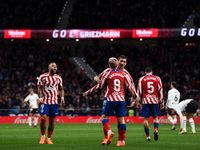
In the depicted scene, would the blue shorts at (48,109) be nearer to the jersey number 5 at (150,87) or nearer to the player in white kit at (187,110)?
the jersey number 5 at (150,87)

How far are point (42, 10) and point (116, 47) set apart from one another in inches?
338

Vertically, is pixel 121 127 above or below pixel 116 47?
below

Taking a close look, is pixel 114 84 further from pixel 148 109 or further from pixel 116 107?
pixel 148 109

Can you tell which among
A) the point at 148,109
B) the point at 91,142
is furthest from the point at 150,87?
the point at 91,142

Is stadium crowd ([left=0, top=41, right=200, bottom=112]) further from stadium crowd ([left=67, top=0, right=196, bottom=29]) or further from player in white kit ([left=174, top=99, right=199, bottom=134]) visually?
player in white kit ([left=174, top=99, right=199, bottom=134])

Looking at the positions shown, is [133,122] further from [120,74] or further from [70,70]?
[120,74]

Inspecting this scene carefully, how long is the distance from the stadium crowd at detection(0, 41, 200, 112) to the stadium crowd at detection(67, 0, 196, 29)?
2841 millimetres

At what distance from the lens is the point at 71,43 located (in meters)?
42.1

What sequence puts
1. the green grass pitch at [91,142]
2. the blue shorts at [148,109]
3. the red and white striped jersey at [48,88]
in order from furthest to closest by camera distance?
the blue shorts at [148,109] < the red and white striped jersey at [48,88] < the green grass pitch at [91,142]

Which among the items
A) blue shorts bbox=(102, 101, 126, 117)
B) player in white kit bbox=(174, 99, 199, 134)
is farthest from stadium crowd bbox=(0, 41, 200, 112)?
blue shorts bbox=(102, 101, 126, 117)

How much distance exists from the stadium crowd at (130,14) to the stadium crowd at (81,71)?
9.32 feet

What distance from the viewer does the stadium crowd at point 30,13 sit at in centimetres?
3825

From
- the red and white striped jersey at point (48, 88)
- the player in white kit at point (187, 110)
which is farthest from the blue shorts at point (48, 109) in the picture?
the player in white kit at point (187, 110)

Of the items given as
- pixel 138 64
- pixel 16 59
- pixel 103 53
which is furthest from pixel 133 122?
pixel 16 59
